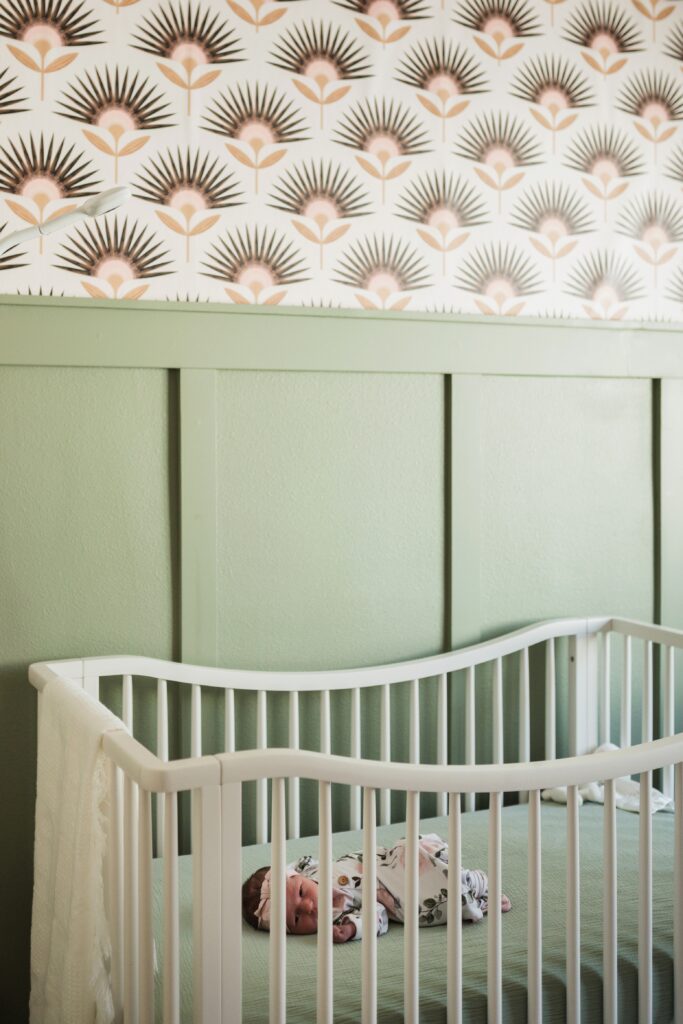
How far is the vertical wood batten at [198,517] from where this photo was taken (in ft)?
6.77

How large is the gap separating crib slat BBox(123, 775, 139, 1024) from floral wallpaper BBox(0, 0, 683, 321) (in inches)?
41.2

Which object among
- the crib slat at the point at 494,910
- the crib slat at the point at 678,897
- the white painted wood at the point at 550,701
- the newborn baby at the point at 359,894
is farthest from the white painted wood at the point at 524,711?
the crib slat at the point at 494,910

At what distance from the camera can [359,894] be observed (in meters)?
1.70

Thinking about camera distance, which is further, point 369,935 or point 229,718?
point 229,718

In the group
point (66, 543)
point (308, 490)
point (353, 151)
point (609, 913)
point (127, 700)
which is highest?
point (353, 151)

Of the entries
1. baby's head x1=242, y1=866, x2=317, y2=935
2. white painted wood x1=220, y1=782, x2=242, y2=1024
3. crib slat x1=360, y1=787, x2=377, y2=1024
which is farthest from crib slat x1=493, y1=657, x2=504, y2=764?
white painted wood x1=220, y1=782, x2=242, y2=1024

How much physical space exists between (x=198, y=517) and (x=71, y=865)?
77cm

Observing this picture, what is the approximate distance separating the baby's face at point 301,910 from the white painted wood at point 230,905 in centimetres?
36

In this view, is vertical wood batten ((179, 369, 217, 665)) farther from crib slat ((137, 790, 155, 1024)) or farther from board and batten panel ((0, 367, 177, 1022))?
crib slat ((137, 790, 155, 1024))

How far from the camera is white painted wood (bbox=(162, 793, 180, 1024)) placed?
4.07 ft

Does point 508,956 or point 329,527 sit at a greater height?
point 329,527

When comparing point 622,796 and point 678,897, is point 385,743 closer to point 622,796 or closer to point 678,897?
point 622,796

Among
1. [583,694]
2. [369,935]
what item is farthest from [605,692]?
[369,935]

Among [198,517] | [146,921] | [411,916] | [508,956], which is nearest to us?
[146,921]
